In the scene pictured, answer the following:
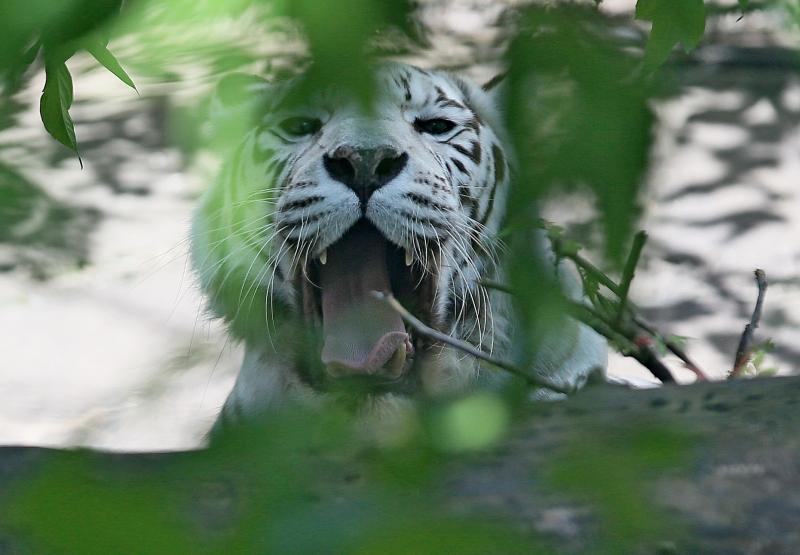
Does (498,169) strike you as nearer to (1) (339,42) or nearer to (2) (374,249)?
(1) (339,42)

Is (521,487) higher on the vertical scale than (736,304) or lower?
higher

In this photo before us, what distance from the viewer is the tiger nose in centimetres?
174

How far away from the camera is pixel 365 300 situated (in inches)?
78.0

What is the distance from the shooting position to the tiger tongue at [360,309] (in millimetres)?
1878

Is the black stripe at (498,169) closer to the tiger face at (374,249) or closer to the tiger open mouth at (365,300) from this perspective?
the tiger face at (374,249)

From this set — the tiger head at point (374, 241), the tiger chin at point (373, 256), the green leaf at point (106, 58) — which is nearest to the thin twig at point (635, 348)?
the tiger chin at point (373, 256)

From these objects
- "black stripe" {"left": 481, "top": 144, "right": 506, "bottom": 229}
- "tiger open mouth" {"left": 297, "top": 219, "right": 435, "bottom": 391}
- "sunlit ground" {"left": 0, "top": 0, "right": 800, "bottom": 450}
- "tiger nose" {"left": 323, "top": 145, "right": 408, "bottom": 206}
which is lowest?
"sunlit ground" {"left": 0, "top": 0, "right": 800, "bottom": 450}

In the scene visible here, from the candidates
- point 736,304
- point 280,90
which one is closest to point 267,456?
point 280,90

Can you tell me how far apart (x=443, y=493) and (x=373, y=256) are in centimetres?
151

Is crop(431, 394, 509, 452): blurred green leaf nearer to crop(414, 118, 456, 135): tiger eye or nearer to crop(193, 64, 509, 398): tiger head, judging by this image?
crop(193, 64, 509, 398): tiger head

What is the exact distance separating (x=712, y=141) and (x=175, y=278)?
260 cm

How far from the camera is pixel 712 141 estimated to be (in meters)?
5.25

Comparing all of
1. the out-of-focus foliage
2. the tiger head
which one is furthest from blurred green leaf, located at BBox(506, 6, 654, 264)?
the tiger head

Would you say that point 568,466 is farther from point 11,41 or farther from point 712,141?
point 712,141
